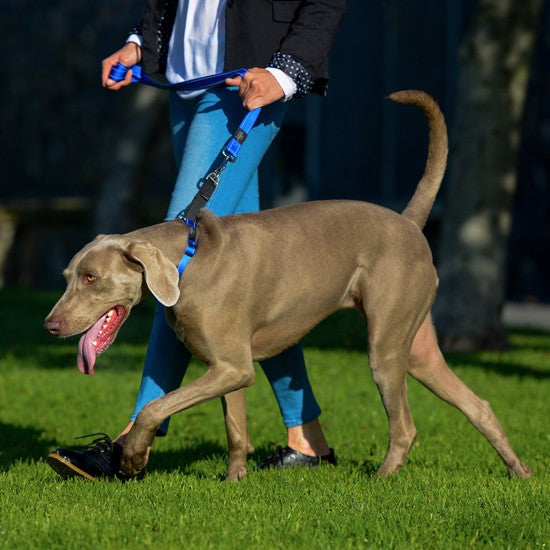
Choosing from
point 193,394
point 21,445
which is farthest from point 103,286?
point 21,445

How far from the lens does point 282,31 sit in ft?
16.0

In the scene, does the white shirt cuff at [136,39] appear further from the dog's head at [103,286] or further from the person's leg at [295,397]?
the person's leg at [295,397]

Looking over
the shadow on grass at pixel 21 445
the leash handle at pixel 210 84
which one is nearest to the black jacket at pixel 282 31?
the leash handle at pixel 210 84

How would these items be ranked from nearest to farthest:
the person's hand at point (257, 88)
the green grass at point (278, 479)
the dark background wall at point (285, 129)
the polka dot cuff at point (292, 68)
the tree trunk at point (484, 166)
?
1. the green grass at point (278, 479)
2. the person's hand at point (257, 88)
3. the polka dot cuff at point (292, 68)
4. the tree trunk at point (484, 166)
5. the dark background wall at point (285, 129)

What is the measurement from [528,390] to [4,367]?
154 inches

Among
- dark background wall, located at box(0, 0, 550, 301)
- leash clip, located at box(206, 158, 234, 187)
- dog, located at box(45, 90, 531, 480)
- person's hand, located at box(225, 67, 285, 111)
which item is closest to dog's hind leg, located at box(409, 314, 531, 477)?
dog, located at box(45, 90, 531, 480)

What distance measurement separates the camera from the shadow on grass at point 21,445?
5.44 m

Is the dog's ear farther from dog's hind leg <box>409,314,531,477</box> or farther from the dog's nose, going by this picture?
dog's hind leg <box>409,314,531,477</box>

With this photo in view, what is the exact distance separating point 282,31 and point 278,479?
1.87m

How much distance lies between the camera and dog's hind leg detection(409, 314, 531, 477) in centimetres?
511

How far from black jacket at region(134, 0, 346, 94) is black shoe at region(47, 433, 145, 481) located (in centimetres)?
165

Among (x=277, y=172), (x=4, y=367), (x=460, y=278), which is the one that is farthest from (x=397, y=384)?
(x=277, y=172)

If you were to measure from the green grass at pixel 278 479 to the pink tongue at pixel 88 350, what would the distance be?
1.63 feet

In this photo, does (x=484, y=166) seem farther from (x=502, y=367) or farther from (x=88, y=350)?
(x=88, y=350)
